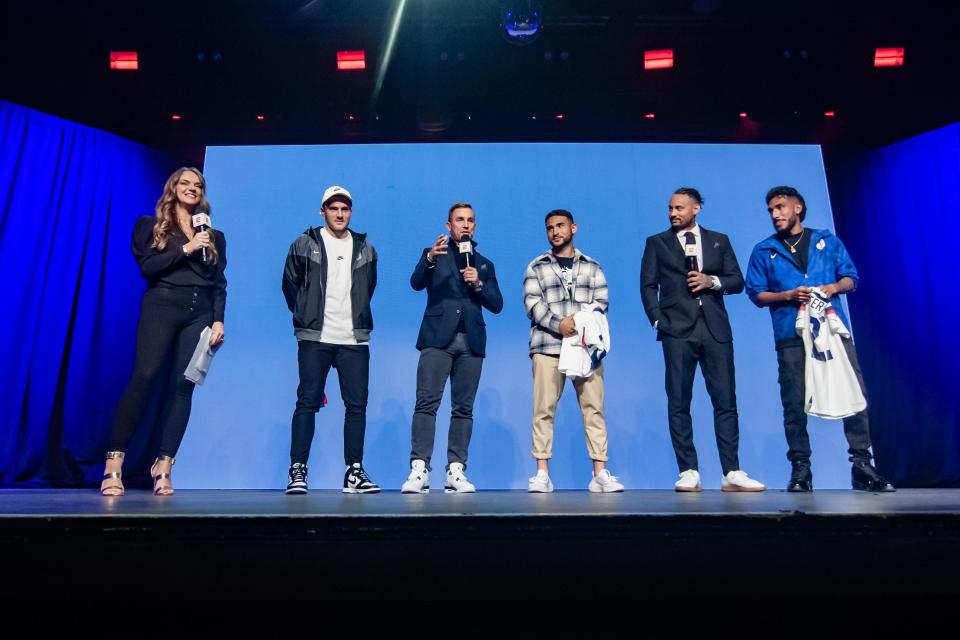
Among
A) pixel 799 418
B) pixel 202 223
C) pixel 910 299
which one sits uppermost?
pixel 202 223

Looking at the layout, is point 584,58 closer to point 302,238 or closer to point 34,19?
point 302,238

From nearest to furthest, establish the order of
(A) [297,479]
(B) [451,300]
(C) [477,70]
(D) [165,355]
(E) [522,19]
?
(D) [165,355], (A) [297,479], (B) [451,300], (E) [522,19], (C) [477,70]

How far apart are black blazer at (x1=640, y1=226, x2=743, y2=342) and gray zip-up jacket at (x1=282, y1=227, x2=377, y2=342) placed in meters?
1.42

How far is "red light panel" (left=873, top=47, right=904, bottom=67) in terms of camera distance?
4.60m

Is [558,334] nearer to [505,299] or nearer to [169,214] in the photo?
[505,299]

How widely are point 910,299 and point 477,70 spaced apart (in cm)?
323

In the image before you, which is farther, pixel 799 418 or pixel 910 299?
pixel 910 299

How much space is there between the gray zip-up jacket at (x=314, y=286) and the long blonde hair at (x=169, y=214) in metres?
0.39

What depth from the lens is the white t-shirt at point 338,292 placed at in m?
3.62

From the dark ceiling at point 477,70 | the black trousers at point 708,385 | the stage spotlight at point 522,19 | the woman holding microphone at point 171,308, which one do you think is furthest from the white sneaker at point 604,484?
the stage spotlight at point 522,19

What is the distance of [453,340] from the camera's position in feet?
12.6

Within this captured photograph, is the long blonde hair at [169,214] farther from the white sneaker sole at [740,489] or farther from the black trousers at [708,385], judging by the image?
the white sneaker sole at [740,489]

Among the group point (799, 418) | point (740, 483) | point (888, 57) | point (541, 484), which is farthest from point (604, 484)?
point (888, 57)
